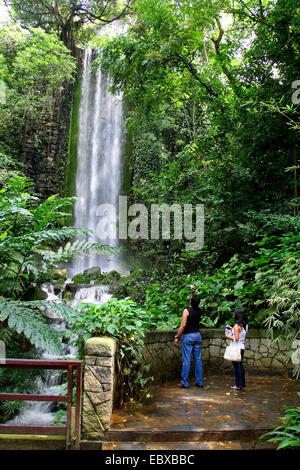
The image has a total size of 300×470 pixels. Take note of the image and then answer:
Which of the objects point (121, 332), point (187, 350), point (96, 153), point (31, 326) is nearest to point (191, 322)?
point (187, 350)

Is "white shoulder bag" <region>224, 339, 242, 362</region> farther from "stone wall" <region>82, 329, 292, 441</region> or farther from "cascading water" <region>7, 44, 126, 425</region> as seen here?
"cascading water" <region>7, 44, 126, 425</region>

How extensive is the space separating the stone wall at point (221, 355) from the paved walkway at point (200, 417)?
40 cm

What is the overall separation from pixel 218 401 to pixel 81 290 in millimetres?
7429

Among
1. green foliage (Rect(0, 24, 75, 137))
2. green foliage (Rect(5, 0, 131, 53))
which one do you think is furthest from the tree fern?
green foliage (Rect(5, 0, 131, 53))

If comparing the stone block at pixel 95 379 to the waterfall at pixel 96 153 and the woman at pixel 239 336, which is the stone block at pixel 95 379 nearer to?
the woman at pixel 239 336

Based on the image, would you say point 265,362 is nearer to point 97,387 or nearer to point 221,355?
point 221,355

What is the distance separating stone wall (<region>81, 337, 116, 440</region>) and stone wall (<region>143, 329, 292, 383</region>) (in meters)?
1.98

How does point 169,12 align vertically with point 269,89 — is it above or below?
above

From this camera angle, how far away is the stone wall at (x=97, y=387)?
3.38 m

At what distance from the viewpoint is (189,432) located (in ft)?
11.1

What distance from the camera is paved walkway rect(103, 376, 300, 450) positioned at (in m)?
3.35

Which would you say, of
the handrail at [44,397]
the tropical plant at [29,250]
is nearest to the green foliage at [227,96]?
the tropical plant at [29,250]
